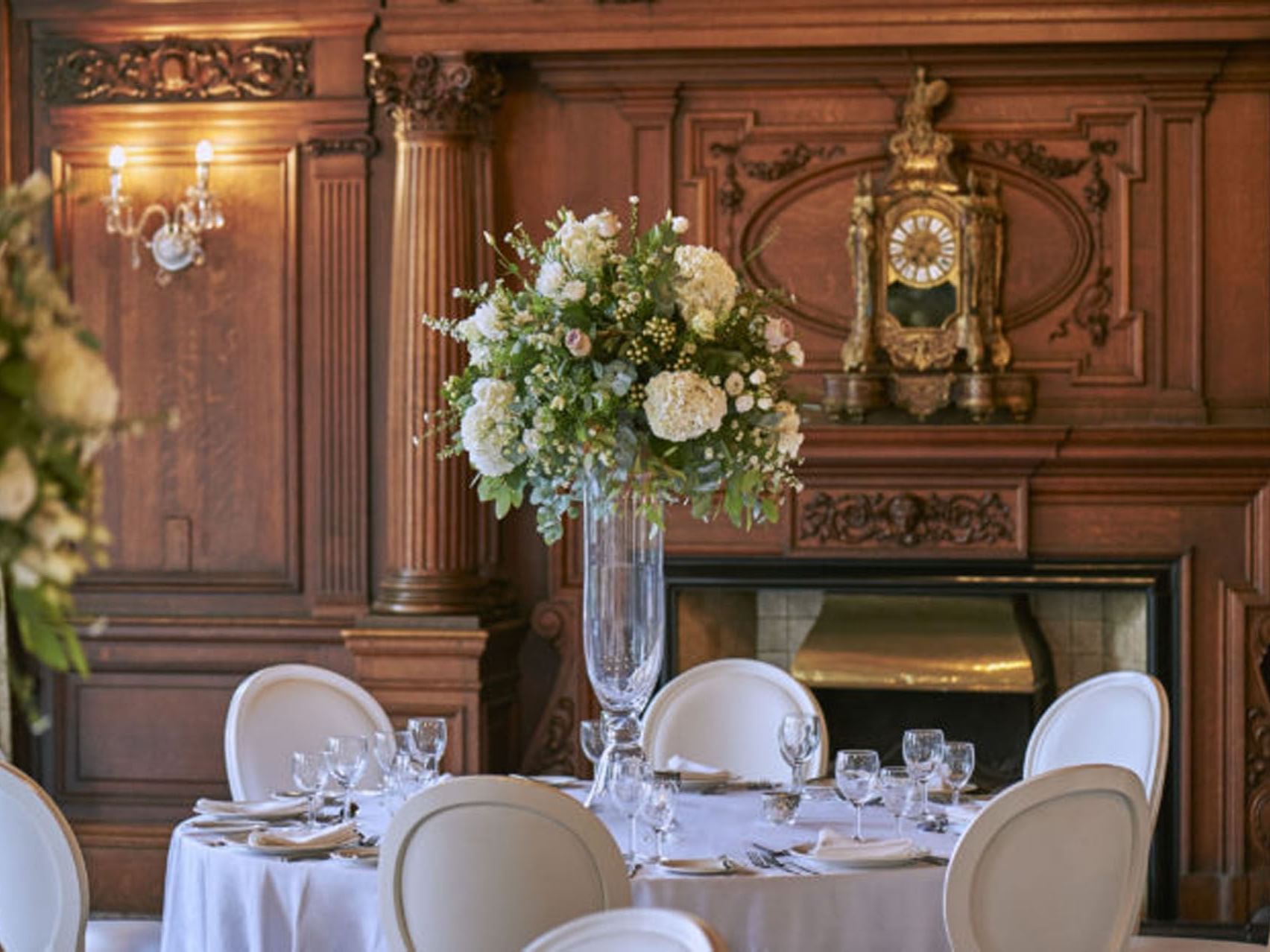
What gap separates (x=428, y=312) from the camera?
6.24 meters

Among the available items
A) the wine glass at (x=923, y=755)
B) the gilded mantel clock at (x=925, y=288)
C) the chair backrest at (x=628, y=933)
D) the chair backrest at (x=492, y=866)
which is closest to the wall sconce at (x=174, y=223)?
the gilded mantel clock at (x=925, y=288)

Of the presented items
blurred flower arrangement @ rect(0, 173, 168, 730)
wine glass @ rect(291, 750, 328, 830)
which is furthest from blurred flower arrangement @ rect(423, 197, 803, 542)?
blurred flower arrangement @ rect(0, 173, 168, 730)

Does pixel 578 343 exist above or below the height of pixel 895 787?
above

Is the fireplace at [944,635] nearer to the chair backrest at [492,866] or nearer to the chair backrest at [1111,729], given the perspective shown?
the chair backrest at [1111,729]

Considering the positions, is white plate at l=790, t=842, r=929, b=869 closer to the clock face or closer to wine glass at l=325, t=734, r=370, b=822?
wine glass at l=325, t=734, r=370, b=822

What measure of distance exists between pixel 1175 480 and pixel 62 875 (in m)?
3.70

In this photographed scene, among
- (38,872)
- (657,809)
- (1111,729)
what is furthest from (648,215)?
(38,872)

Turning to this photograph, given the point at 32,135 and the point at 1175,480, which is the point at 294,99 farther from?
the point at 1175,480

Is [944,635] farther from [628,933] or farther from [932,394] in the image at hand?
[628,933]

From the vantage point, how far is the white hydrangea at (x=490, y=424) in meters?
3.97

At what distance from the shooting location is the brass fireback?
6254 mm

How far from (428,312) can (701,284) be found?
95.2 inches

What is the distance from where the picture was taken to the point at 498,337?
4020 mm

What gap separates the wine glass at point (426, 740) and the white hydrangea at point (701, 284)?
0.94m
